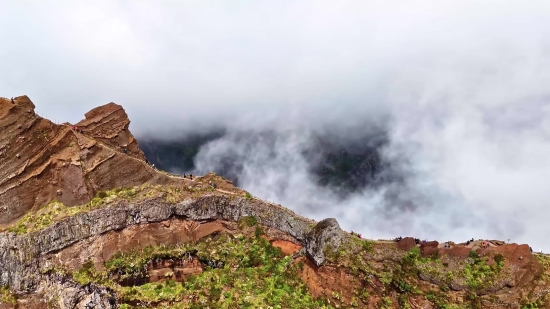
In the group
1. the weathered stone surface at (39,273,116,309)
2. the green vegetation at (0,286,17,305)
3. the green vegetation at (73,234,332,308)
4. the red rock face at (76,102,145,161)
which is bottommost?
the green vegetation at (0,286,17,305)

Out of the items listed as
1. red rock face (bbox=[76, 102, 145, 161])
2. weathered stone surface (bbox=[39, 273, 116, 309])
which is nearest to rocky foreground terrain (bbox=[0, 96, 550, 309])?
weathered stone surface (bbox=[39, 273, 116, 309])

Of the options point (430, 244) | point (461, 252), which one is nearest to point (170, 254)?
point (430, 244)

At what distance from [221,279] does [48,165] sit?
24.8 meters

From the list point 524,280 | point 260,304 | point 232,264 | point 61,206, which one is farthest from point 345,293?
point 61,206

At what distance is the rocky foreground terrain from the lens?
4481 cm

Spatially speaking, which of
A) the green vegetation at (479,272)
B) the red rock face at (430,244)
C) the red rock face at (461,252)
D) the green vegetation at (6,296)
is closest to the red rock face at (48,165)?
the green vegetation at (6,296)

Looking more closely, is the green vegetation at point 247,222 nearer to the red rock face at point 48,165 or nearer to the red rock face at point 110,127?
the red rock face at point 48,165

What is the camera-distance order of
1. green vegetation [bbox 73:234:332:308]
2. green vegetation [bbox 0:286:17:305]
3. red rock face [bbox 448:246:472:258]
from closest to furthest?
1. green vegetation [bbox 0:286:17:305]
2. green vegetation [bbox 73:234:332:308]
3. red rock face [bbox 448:246:472:258]

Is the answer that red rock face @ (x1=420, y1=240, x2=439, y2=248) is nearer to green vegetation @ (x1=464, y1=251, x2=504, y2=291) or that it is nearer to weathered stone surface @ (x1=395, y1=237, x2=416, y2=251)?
weathered stone surface @ (x1=395, y1=237, x2=416, y2=251)

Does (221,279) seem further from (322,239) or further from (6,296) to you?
(6,296)

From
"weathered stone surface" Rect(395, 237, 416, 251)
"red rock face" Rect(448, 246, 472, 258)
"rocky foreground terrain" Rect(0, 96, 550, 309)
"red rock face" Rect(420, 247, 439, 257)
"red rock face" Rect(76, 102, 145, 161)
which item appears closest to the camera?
"rocky foreground terrain" Rect(0, 96, 550, 309)

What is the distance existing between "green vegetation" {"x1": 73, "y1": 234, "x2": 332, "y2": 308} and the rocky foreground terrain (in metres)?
0.13

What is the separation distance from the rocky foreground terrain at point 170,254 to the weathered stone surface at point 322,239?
0.12m

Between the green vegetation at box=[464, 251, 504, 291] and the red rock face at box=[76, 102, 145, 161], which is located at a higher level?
the red rock face at box=[76, 102, 145, 161]
